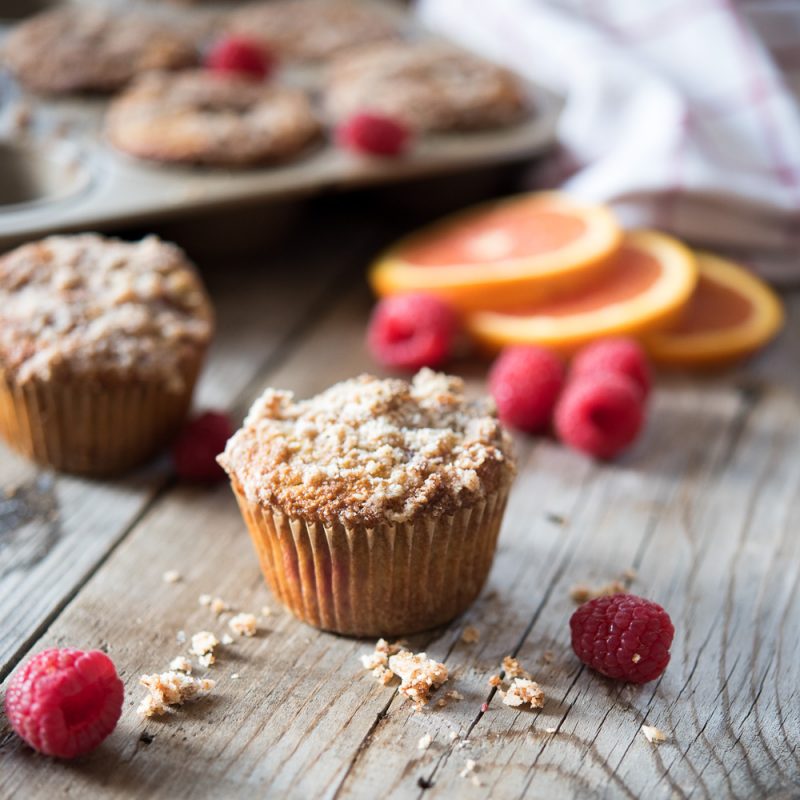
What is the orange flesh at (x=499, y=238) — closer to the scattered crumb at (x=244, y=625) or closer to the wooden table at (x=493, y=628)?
the wooden table at (x=493, y=628)

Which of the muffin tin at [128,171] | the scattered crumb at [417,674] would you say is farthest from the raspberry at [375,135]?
the scattered crumb at [417,674]

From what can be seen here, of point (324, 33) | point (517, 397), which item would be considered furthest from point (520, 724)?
point (324, 33)

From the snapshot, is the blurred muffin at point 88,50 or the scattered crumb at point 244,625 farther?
the blurred muffin at point 88,50

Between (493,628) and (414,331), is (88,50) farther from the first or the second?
(493,628)

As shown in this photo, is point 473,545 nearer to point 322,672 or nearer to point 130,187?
point 322,672

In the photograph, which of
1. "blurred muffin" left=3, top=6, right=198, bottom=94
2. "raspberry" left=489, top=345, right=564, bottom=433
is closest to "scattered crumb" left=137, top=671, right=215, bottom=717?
"raspberry" left=489, top=345, right=564, bottom=433
